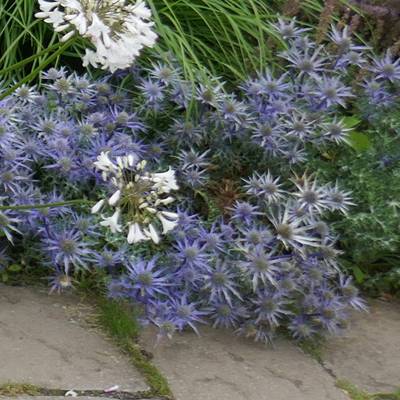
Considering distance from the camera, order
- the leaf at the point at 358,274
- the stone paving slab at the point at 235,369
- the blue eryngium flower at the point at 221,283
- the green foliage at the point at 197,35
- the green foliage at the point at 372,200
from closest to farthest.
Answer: the stone paving slab at the point at 235,369 < the blue eryngium flower at the point at 221,283 < the green foliage at the point at 372,200 < the leaf at the point at 358,274 < the green foliage at the point at 197,35

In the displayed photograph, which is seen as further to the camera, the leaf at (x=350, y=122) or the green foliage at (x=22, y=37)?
the green foliage at (x=22, y=37)

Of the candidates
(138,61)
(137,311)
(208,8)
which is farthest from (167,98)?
(137,311)

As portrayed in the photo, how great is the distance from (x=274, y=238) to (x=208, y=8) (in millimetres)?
1473

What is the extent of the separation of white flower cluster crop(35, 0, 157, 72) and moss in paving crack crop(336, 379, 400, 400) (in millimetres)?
1358

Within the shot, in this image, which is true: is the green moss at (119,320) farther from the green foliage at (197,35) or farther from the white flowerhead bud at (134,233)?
the green foliage at (197,35)

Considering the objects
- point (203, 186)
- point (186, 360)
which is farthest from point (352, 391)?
point (203, 186)

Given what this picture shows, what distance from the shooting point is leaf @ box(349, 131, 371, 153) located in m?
3.93

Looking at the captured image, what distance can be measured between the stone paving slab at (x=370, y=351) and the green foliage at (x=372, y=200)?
18 centimetres

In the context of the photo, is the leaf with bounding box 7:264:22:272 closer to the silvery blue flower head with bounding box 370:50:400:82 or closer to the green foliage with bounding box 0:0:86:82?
the green foliage with bounding box 0:0:86:82

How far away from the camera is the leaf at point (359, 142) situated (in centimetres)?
393

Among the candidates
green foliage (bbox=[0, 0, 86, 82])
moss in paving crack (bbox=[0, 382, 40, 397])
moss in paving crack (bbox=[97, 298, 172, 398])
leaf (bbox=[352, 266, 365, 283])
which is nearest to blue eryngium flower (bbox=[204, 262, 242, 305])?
moss in paving crack (bbox=[97, 298, 172, 398])

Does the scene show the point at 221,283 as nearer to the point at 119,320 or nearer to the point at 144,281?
the point at 144,281

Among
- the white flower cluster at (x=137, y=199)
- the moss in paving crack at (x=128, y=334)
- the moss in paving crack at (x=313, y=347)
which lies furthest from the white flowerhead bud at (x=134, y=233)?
the moss in paving crack at (x=313, y=347)

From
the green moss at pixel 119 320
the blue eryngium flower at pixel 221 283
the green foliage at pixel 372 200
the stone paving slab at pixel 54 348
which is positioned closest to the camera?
the stone paving slab at pixel 54 348
